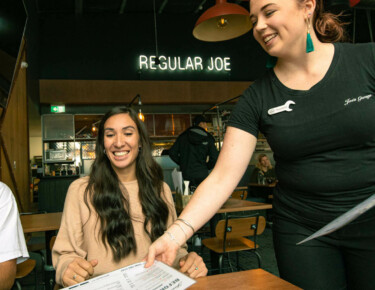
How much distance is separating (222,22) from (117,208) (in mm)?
2435

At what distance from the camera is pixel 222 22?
133 inches

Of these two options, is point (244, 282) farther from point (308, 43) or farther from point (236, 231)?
point (236, 231)

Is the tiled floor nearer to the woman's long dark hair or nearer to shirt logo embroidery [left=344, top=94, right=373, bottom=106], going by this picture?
the woman's long dark hair

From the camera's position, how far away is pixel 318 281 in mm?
1098

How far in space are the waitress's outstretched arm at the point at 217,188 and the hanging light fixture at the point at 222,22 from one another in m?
2.35

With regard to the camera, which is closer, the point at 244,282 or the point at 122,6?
the point at 244,282

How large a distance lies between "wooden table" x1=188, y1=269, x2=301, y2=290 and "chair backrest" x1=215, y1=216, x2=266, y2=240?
2009 millimetres

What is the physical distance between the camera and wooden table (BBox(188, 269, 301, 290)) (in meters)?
0.92

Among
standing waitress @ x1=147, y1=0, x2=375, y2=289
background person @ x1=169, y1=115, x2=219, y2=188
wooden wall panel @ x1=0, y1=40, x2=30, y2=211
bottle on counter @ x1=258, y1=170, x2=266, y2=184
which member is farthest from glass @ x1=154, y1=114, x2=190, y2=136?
standing waitress @ x1=147, y1=0, x2=375, y2=289

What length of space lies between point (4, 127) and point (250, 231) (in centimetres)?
387

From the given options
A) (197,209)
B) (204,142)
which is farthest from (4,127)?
(197,209)

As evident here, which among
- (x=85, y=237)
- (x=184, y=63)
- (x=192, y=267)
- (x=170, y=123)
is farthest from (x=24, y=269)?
(x=184, y=63)

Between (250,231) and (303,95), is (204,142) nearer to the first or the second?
(250,231)

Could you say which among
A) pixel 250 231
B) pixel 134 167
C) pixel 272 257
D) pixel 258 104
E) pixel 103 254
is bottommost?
pixel 272 257
